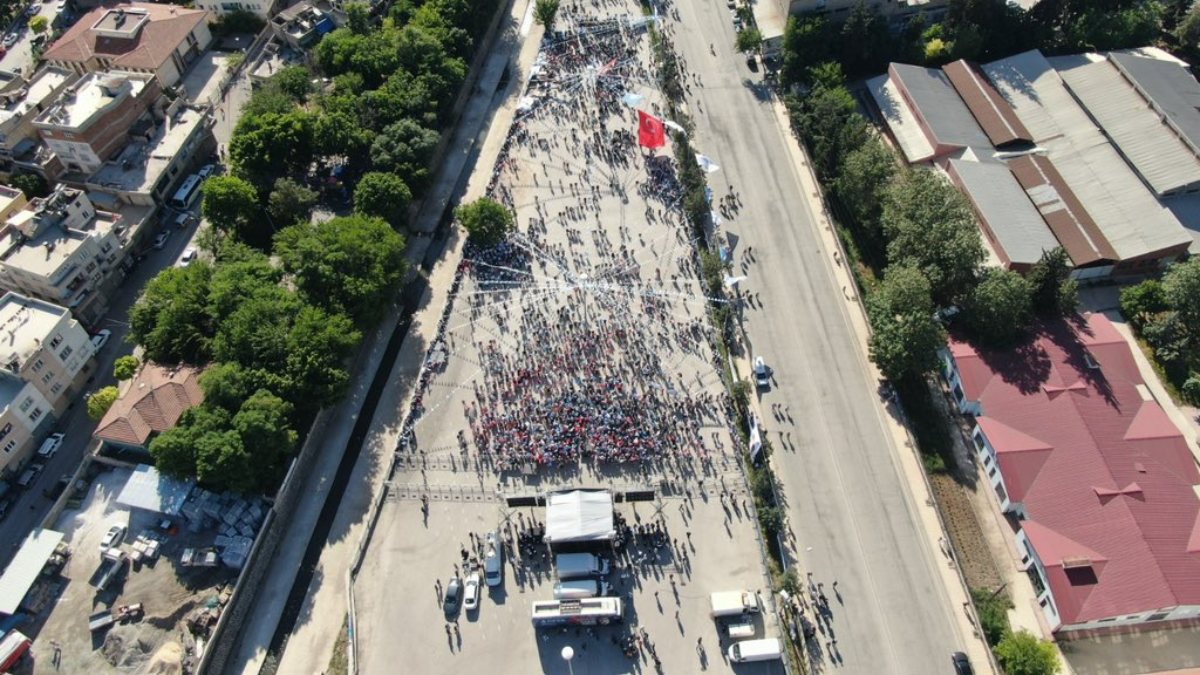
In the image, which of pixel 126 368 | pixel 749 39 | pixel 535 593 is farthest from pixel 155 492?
pixel 749 39

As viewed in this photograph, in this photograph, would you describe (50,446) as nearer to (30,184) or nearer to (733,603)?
(30,184)

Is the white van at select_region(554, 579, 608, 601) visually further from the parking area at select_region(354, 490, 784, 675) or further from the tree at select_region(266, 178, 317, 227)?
the tree at select_region(266, 178, 317, 227)

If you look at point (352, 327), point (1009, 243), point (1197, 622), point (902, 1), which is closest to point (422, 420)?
point (352, 327)

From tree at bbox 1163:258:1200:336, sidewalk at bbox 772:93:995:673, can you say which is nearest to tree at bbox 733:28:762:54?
sidewalk at bbox 772:93:995:673

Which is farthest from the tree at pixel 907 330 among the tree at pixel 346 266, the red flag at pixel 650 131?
the tree at pixel 346 266

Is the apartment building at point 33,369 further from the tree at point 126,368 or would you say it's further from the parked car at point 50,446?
the tree at point 126,368

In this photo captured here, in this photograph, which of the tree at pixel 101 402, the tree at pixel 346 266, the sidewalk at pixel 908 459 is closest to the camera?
the sidewalk at pixel 908 459
